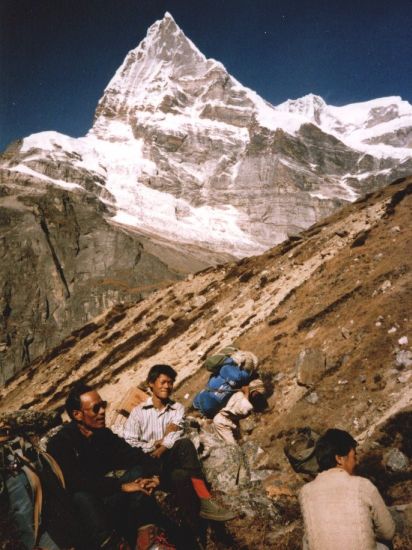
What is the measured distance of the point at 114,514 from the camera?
193 inches

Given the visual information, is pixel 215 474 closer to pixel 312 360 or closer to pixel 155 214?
pixel 312 360

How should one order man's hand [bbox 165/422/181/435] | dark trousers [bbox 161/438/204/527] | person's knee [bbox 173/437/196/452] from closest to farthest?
1. dark trousers [bbox 161/438/204/527]
2. person's knee [bbox 173/437/196/452]
3. man's hand [bbox 165/422/181/435]

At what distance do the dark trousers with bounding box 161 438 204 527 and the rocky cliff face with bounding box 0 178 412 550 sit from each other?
0.68m

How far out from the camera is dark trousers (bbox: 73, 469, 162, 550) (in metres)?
4.54

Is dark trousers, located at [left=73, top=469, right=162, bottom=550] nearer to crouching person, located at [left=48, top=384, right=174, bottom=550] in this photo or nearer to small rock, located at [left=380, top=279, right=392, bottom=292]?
crouching person, located at [left=48, top=384, right=174, bottom=550]

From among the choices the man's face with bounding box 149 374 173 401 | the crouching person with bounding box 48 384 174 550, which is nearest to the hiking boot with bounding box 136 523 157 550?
the crouching person with bounding box 48 384 174 550

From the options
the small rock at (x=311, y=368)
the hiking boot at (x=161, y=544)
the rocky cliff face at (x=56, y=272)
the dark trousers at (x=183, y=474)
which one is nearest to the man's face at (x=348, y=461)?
the hiking boot at (x=161, y=544)

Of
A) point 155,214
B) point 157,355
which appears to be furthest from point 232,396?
point 155,214

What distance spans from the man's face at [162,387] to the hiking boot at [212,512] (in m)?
1.92

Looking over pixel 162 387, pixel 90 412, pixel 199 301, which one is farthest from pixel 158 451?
pixel 199 301

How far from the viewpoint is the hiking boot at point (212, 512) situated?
5.49m

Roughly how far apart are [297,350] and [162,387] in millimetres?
5659

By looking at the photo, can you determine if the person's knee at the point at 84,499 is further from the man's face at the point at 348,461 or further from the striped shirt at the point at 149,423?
the man's face at the point at 348,461

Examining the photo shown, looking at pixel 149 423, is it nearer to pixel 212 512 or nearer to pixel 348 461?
pixel 212 512
